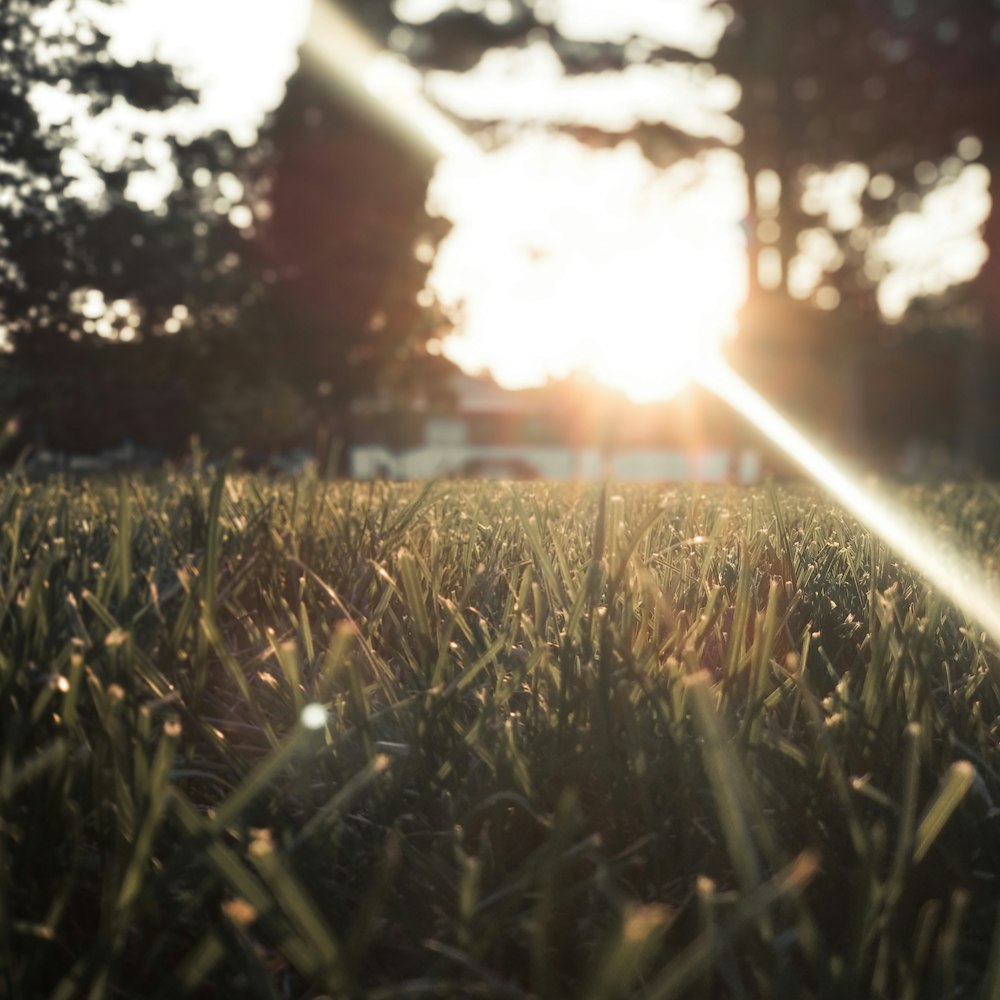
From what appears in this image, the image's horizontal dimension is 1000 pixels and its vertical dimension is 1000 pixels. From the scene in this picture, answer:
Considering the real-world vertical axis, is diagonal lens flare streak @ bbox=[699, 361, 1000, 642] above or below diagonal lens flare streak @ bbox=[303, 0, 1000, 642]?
below

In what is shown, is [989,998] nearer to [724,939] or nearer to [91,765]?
[724,939]

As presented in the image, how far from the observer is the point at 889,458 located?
147 ft

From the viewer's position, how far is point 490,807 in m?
1.13

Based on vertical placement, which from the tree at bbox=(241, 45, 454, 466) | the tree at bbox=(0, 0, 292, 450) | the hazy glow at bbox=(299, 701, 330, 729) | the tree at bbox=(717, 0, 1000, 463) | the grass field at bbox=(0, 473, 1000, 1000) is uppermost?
the tree at bbox=(717, 0, 1000, 463)

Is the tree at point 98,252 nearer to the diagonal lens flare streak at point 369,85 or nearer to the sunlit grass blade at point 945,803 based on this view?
the sunlit grass blade at point 945,803

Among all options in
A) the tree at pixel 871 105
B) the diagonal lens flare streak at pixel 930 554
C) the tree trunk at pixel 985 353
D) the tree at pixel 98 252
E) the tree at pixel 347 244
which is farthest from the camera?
the tree trunk at pixel 985 353

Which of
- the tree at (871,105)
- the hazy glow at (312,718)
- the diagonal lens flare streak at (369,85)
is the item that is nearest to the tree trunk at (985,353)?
the tree at (871,105)

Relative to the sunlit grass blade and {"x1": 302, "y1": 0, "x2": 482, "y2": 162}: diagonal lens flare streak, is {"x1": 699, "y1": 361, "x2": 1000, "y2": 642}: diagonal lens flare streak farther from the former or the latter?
{"x1": 302, "y1": 0, "x2": 482, "y2": 162}: diagonal lens flare streak

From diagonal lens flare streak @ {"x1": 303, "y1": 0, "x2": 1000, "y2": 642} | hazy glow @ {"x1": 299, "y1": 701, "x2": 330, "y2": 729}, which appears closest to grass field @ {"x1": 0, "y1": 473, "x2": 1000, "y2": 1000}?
hazy glow @ {"x1": 299, "y1": 701, "x2": 330, "y2": 729}

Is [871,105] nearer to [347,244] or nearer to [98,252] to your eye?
[347,244]

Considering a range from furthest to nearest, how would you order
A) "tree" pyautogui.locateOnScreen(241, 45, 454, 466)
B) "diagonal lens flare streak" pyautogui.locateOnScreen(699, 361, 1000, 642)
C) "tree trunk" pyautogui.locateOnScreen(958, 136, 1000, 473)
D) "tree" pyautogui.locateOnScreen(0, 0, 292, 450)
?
"tree trunk" pyautogui.locateOnScreen(958, 136, 1000, 473) < "tree" pyautogui.locateOnScreen(241, 45, 454, 466) < "tree" pyautogui.locateOnScreen(0, 0, 292, 450) < "diagonal lens flare streak" pyautogui.locateOnScreen(699, 361, 1000, 642)

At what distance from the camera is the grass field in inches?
32.1

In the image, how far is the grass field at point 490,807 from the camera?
0.81 m

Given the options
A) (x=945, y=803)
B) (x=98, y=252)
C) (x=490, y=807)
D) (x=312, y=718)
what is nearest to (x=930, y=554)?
(x=490, y=807)
